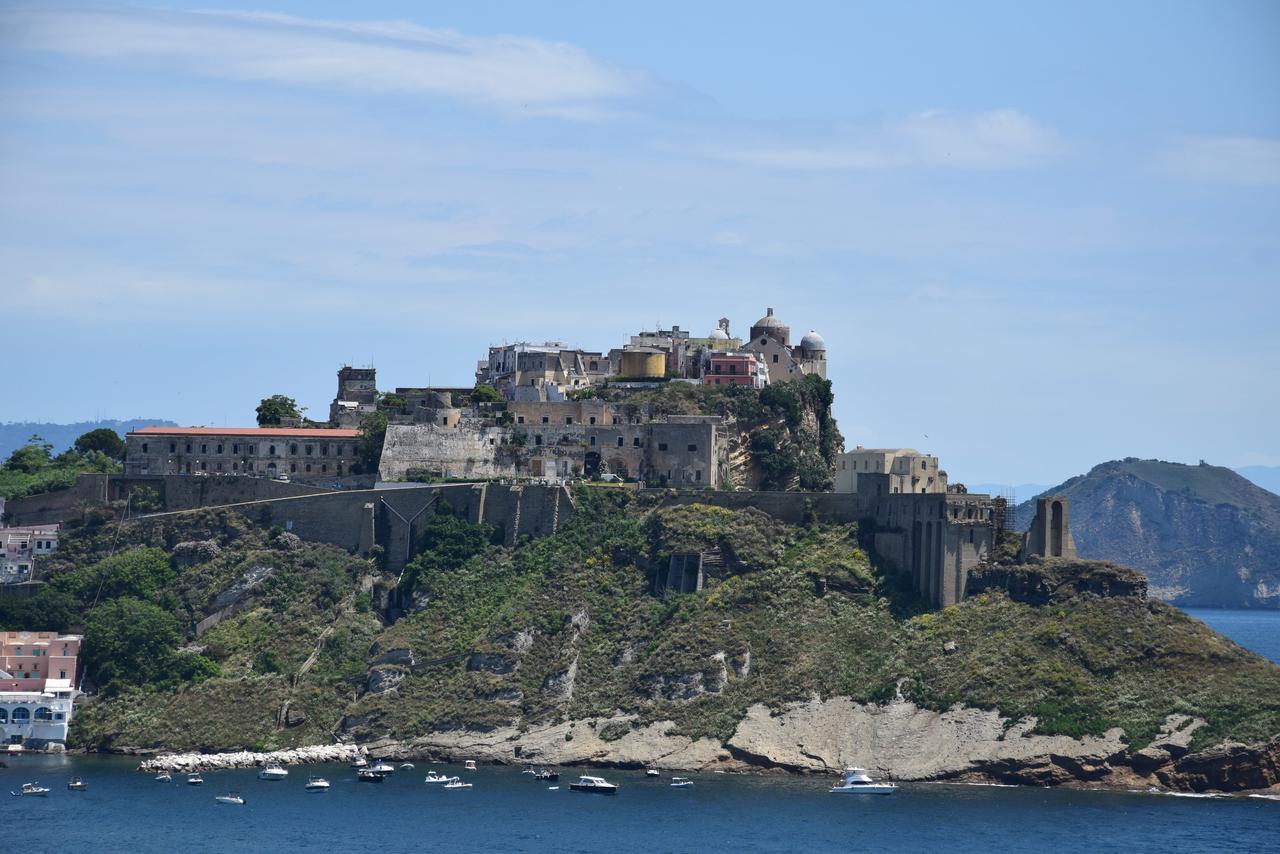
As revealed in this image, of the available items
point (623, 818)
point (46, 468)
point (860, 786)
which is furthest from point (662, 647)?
point (46, 468)

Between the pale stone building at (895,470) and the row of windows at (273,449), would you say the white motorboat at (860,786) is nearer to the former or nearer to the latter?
the pale stone building at (895,470)

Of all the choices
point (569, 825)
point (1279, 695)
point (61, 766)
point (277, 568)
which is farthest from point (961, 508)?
point (61, 766)

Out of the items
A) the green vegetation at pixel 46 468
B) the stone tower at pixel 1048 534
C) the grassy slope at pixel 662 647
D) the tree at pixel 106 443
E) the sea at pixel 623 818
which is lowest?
the sea at pixel 623 818

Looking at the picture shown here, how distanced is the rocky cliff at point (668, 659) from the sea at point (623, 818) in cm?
250

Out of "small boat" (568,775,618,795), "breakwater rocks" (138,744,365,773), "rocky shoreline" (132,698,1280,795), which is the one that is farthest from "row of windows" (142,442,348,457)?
"small boat" (568,775,618,795)

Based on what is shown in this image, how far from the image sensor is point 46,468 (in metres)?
135

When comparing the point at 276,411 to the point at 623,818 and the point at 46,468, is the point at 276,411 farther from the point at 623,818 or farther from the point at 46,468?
the point at 623,818

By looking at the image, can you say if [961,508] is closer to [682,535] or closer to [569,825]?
[682,535]

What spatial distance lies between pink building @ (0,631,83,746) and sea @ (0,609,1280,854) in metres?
8.51

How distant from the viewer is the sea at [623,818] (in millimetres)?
85875

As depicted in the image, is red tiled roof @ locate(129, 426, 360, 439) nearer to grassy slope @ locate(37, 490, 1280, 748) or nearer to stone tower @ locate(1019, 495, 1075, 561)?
grassy slope @ locate(37, 490, 1280, 748)

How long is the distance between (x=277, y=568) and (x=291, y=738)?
1247cm

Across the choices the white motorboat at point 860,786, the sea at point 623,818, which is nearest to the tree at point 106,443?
the sea at point 623,818

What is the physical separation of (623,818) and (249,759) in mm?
21784
